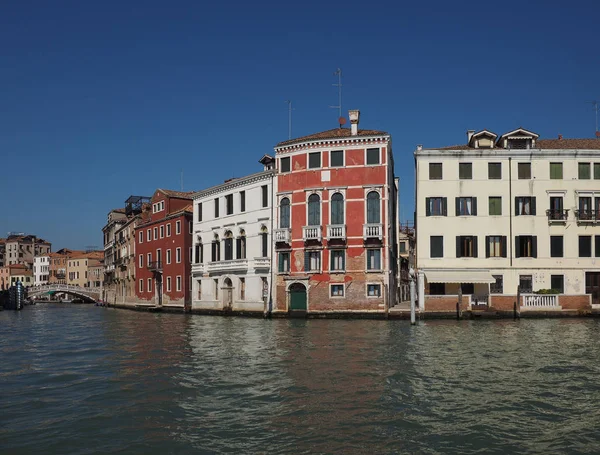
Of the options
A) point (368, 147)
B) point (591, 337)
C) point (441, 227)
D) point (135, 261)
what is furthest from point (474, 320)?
point (135, 261)

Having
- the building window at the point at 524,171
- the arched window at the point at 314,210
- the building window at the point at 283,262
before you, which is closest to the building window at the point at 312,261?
the building window at the point at 283,262

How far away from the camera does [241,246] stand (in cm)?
3884

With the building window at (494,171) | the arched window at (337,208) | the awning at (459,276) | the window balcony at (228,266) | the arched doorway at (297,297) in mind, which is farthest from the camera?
the window balcony at (228,266)

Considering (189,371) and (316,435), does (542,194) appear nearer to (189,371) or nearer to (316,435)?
(189,371)

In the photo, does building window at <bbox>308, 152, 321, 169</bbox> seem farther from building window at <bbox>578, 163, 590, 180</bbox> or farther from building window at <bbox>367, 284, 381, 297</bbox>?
building window at <bbox>578, 163, 590, 180</bbox>

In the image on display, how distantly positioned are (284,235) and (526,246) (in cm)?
1304

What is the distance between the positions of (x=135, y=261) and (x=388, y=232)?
3017 centimetres

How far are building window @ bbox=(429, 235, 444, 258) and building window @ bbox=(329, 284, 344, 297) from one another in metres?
5.09

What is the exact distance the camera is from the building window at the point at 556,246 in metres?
32.8

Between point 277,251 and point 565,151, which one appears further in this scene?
point 277,251

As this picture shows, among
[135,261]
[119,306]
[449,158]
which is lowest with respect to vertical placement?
[119,306]

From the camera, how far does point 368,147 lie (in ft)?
111

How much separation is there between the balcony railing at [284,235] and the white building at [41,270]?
82835 millimetres

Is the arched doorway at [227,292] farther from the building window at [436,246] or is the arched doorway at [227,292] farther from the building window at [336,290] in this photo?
the building window at [436,246]
